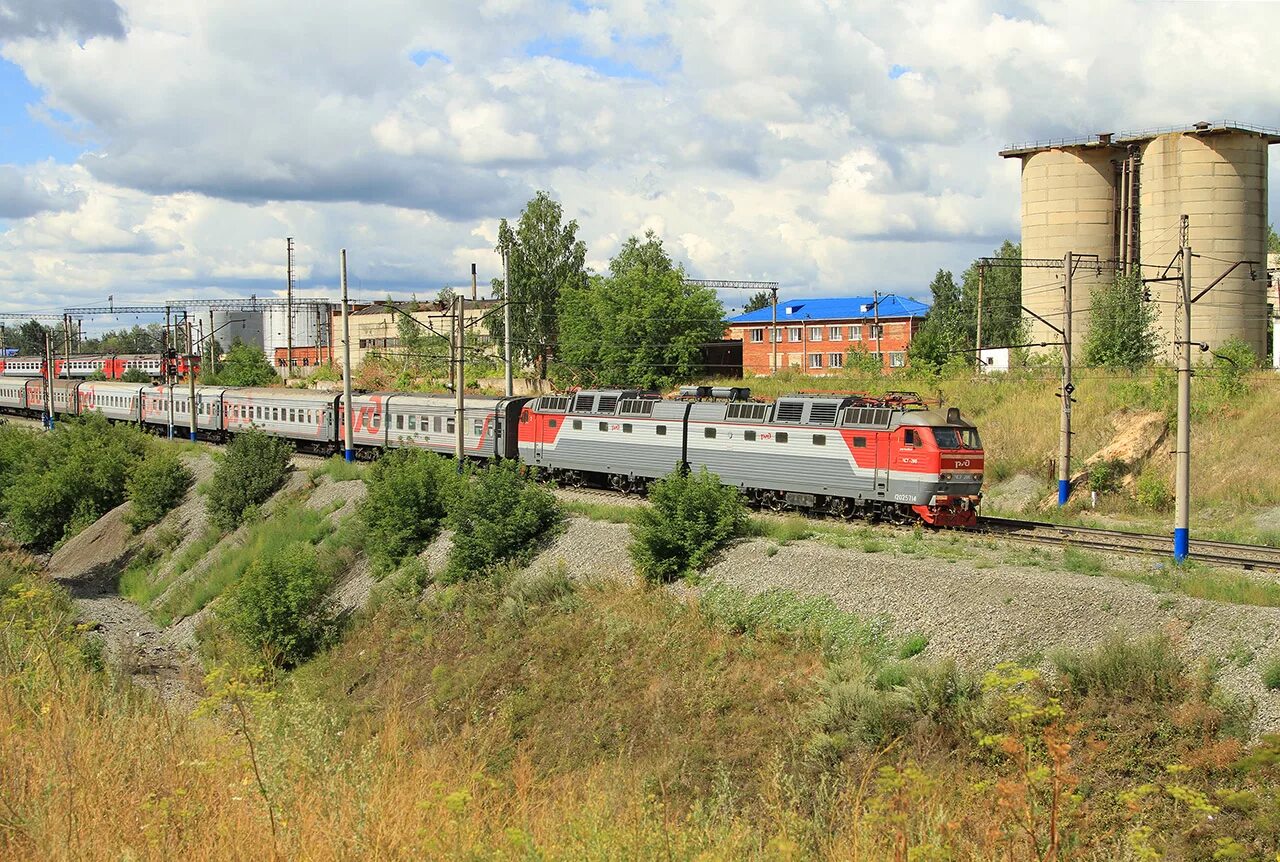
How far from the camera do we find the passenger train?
27.0m

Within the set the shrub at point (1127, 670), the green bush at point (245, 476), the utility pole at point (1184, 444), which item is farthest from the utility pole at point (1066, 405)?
the green bush at point (245, 476)

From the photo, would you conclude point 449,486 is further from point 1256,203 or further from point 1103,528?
point 1256,203

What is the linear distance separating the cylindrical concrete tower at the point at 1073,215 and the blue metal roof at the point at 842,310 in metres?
20.4

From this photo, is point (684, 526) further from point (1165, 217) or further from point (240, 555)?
point (1165, 217)

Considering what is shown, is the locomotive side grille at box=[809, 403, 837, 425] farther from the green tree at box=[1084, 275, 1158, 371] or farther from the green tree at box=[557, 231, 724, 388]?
the green tree at box=[557, 231, 724, 388]

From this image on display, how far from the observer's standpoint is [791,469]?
97.0 feet

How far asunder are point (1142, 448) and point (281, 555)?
27.7 meters

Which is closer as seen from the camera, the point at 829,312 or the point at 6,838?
the point at 6,838

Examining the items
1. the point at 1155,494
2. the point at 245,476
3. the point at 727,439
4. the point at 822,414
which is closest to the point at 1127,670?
the point at 822,414

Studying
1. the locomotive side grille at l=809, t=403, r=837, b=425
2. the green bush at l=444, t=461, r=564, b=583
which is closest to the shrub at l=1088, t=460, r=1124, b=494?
the locomotive side grille at l=809, t=403, r=837, b=425

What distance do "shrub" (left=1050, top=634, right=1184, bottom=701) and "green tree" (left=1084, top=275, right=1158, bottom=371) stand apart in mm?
35131

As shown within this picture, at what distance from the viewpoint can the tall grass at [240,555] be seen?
35.3 metres

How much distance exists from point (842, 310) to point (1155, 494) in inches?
2192

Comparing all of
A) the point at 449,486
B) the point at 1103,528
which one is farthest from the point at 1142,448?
the point at 449,486
